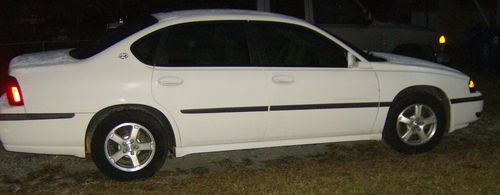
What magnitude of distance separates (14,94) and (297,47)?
2575mm

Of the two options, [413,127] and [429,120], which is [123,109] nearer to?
[413,127]

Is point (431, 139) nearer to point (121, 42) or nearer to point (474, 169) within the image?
point (474, 169)

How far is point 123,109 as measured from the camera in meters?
5.05

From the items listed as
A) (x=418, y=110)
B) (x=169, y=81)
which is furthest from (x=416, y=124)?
(x=169, y=81)

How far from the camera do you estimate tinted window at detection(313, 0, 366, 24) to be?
360 inches

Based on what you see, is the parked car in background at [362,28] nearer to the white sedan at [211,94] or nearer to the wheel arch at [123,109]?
the white sedan at [211,94]

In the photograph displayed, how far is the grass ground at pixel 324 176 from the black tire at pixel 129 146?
107mm

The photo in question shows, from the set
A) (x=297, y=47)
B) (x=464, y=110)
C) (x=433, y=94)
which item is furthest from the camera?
(x=464, y=110)

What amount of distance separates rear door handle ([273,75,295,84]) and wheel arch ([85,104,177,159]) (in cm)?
105

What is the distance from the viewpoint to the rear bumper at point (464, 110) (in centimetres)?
611

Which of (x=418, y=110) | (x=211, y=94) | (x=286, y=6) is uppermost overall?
(x=286, y=6)

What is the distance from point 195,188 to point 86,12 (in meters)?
12.9

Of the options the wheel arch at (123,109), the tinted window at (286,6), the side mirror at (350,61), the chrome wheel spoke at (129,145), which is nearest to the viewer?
the wheel arch at (123,109)

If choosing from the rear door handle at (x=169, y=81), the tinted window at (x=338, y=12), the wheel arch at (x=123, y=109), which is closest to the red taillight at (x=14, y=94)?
the wheel arch at (x=123, y=109)
